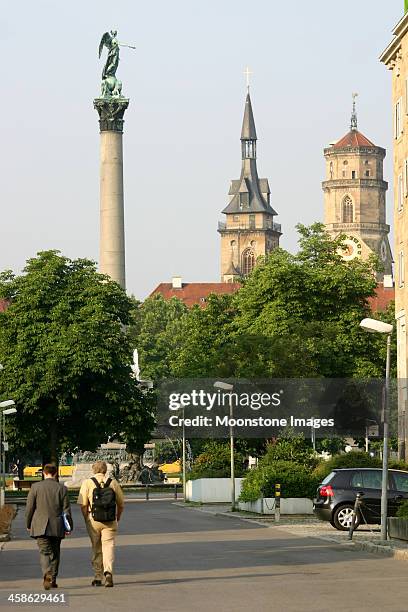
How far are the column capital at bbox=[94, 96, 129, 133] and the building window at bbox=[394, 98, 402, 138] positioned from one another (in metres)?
47.0

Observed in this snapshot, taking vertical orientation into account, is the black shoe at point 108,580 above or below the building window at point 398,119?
below

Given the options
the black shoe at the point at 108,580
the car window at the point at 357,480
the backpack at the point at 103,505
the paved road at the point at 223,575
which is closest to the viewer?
the paved road at the point at 223,575

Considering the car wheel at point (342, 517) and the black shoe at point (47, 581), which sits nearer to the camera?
the black shoe at point (47, 581)

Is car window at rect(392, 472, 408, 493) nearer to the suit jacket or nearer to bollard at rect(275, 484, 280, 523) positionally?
bollard at rect(275, 484, 280, 523)

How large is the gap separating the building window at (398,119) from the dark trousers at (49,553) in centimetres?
3829

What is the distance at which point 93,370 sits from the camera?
7288 centimetres

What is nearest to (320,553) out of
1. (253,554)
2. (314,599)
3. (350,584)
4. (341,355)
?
(253,554)

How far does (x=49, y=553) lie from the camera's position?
20.7 meters

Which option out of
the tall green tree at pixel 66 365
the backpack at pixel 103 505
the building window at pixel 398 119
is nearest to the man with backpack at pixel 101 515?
the backpack at pixel 103 505

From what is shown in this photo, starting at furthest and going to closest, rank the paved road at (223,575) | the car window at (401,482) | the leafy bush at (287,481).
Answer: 1. the leafy bush at (287,481)
2. the car window at (401,482)
3. the paved road at (223,575)

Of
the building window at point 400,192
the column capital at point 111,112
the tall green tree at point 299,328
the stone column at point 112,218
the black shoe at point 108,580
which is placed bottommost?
the black shoe at point 108,580

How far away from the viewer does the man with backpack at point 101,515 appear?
21.1 metres

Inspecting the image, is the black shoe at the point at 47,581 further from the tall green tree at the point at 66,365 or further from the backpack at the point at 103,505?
the tall green tree at the point at 66,365

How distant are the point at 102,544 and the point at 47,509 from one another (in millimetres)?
862
